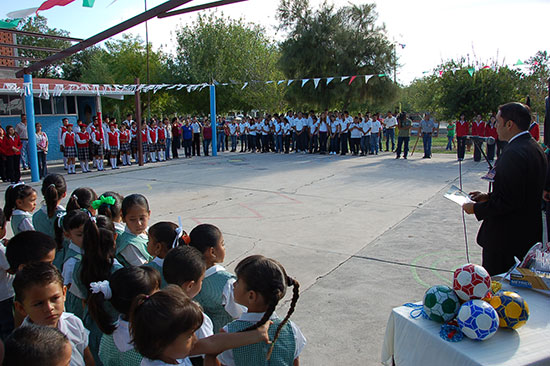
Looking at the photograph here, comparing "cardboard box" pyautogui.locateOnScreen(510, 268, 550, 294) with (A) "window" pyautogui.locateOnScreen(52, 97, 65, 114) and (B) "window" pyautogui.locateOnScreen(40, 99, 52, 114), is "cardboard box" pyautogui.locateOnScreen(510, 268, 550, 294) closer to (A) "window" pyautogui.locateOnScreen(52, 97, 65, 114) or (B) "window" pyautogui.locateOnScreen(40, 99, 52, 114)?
(B) "window" pyautogui.locateOnScreen(40, 99, 52, 114)

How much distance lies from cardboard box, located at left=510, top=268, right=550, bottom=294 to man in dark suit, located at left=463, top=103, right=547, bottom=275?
533 millimetres

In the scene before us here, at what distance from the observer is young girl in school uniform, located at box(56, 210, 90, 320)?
2.98m

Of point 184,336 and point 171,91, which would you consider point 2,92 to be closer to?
point 184,336

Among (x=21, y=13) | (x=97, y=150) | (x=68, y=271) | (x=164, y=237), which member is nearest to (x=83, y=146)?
(x=97, y=150)

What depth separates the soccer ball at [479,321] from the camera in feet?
6.91

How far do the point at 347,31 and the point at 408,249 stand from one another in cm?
1826

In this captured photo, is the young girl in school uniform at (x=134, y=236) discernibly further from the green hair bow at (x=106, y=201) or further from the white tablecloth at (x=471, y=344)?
the white tablecloth at (x=471, y=344)

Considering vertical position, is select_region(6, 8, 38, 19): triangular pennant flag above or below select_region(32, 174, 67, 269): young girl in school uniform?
above

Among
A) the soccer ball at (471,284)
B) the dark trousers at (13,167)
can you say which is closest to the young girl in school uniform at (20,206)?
the soccer ball at (471,284)

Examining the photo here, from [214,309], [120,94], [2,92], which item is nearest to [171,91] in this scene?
[120,94]

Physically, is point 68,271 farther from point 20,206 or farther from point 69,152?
point 69,152

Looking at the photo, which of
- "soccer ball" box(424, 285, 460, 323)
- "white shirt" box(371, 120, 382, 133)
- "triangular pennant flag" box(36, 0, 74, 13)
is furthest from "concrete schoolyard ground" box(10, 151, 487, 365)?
"triangular pennant flag" box(36, 0, 74, 13)

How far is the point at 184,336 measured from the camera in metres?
1.76

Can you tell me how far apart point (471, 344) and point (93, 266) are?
7.58 ft
